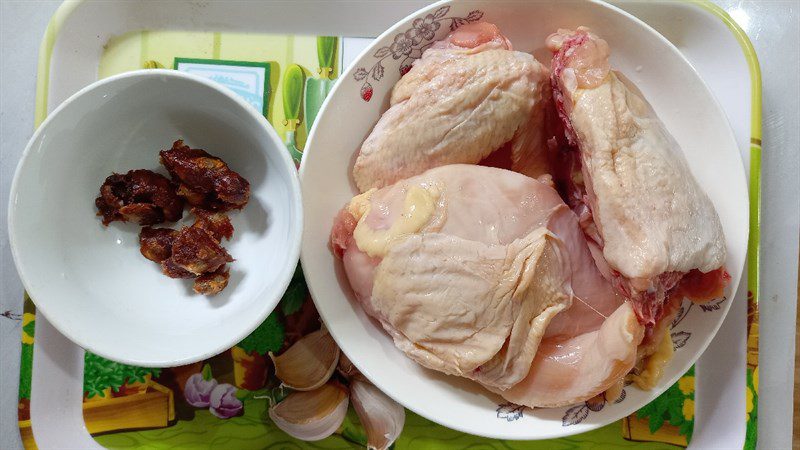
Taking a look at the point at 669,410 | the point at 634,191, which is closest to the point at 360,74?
the point at 634,191

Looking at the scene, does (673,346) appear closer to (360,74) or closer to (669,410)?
(669,410)

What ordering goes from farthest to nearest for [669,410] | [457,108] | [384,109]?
[669,410] → [384,109] → [457,108]

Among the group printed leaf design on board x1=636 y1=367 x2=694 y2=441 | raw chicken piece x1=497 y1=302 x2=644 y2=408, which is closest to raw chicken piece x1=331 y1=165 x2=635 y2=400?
raw chicken piece x1=497 y1=302 x2=644 y2=408

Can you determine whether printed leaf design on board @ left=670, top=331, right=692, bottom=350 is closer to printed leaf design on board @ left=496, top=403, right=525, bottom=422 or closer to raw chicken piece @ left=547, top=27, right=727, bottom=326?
raw chicken piece @ left=547, top=27, right=727, bottom=326

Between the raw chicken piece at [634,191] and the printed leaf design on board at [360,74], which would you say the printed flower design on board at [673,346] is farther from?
Answer: the printed leaf design on board at [360,74]

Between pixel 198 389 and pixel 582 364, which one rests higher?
pixel 582 364

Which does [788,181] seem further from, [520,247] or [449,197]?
[449,197]
